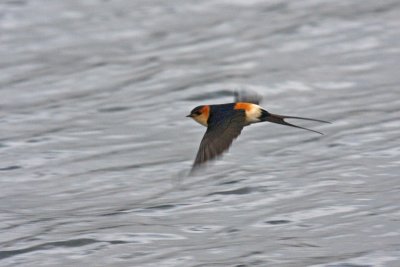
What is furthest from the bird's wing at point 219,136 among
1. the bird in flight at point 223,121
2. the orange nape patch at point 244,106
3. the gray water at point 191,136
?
the gray water at point 191,136

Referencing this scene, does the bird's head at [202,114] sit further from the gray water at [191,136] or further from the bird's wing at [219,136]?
the gray water at [191,136]

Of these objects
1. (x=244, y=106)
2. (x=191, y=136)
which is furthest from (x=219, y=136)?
(x=191, y=136)

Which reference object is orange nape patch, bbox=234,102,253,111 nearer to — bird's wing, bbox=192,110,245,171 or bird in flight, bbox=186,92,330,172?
bird in flight, bbox=186,92,330,172

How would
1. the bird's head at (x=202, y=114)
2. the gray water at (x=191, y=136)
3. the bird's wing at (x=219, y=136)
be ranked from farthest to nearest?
the bird's head at (x=202, y=114)
the gray water at (x=191, y=136)
the bird's wing at (x=219, y=136)

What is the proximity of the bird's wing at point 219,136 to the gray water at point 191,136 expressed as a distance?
551 mm

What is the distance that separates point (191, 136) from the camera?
9.67 meters

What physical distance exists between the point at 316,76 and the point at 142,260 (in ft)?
16.8

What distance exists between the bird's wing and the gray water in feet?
1.81

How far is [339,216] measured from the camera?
712 cm

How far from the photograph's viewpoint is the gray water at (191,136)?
6844 mm

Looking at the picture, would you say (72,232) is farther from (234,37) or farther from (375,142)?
(234,37)

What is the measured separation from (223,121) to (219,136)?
10.7 inches

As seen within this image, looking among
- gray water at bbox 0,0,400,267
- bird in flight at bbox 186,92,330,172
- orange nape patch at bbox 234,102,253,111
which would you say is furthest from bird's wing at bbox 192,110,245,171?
gray water at bbox 0,0,400,267

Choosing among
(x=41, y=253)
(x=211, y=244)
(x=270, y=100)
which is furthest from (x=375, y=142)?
(x=41, y=253)
